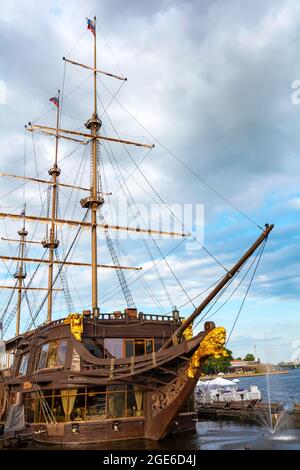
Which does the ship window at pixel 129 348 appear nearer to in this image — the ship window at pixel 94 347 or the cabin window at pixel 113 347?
the cabin window at pixel 113 347

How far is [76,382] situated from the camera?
68.6 feet

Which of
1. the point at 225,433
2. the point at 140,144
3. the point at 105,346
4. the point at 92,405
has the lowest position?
the point at 225,433

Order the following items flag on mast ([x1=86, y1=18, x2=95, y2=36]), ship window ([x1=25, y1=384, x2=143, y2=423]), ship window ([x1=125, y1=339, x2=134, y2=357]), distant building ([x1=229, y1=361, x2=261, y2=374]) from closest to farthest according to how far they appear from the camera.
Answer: ship window ([x1=25, y1=384, x2=143, y2=423]), ship window ([x1=125, y1=339, x2=134, y2=357]), flag on mast ([x1=86, y1=18, x2=95, y2=36]), distant building ([x1=229, y1=361, x2=261, y2=374])

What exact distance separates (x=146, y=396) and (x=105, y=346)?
3428 mm

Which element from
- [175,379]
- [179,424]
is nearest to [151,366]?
[175,379]

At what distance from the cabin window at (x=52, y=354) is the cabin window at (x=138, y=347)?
3250 mm

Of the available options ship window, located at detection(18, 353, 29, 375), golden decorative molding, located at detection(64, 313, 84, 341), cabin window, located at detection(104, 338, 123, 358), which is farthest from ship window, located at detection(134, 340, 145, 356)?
ship window, located at detection(18, 353, 29, 375)

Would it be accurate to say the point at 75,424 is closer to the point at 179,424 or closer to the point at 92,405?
the point at 92,405

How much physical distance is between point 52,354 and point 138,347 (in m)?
4.77

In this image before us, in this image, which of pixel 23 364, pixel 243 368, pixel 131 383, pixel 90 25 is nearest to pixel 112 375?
pixel 131 383

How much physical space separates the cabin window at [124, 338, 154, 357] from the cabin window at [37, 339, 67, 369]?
3250mm

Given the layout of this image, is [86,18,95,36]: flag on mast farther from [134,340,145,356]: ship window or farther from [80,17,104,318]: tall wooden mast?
[134,340,145,356]: ship window

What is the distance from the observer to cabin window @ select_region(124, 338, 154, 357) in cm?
2317

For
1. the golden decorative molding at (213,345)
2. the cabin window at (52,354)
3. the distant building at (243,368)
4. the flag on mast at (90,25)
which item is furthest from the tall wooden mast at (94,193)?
the distant building at (243,368)
